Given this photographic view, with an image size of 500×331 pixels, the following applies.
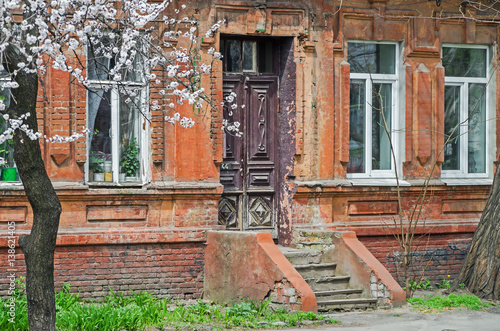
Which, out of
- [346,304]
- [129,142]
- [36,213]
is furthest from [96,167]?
[346,304]

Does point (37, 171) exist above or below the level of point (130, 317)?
above

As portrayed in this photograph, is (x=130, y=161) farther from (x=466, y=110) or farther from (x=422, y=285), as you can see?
(x=466, y=110)

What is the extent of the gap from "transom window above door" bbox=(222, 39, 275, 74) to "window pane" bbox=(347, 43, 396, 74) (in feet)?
4.70

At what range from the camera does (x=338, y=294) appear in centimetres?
1079

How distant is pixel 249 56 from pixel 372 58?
2236 millimetres

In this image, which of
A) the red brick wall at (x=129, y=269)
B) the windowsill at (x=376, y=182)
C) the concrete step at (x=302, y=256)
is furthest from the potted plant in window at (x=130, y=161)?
→ the windowsill at (x=376, y=182)

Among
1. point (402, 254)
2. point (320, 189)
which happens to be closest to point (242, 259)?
point (320, 189)

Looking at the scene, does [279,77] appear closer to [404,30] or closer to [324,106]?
[324,106]

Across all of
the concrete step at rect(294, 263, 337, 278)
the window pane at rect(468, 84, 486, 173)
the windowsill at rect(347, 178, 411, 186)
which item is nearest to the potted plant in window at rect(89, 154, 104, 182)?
the concrete step at rect(294, 263, 337, 278)

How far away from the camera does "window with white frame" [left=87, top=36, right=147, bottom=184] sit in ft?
35.9

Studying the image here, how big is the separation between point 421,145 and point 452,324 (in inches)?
147


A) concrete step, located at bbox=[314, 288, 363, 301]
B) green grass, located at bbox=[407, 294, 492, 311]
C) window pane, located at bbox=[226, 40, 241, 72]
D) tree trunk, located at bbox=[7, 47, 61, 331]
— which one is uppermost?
window pane, located at bbox=[226, 40, 241, 72]

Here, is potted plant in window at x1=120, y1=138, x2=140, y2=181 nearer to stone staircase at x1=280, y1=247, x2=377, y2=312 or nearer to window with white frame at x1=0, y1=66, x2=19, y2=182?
window with white frame at x1=0, y1=66, x2=19, y2=182

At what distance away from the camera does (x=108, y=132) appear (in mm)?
11086
